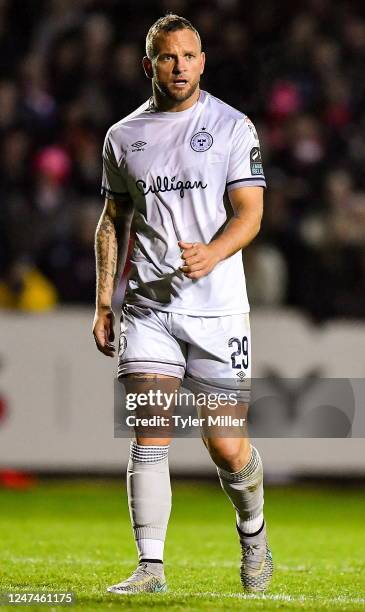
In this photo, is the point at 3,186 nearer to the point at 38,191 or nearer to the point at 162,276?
the point at 38,191

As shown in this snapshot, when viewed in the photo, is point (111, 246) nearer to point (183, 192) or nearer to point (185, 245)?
point (183, 192)

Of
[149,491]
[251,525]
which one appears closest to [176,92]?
[149,491]

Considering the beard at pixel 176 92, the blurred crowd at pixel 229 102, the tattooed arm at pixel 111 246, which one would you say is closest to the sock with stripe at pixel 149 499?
the tattooed arm at pixel 111 246

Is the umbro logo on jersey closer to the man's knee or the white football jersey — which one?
the white football jersey

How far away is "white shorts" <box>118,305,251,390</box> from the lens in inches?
229

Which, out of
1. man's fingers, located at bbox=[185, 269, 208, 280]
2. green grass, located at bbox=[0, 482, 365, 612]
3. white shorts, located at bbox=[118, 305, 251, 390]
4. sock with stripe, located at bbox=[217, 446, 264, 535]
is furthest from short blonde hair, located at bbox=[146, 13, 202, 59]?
green grass, located at bbox=[0, 482, 365, 612]

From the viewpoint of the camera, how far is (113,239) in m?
6.14

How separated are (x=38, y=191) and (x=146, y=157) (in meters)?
7.20

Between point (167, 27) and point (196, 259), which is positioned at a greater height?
point (167, 27)

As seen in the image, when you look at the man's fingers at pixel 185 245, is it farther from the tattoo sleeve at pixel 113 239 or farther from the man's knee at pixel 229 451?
the man's knee at pixel 229 451

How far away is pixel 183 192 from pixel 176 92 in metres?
0.44

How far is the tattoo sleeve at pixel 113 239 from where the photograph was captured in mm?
6105

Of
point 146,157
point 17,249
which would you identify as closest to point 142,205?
point 146,157

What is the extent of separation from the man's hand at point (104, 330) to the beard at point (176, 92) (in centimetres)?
98
